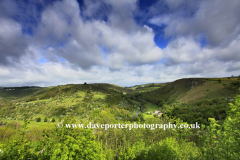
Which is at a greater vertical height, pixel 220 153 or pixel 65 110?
pixel 220 153

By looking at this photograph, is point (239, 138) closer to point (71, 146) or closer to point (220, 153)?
point (220, 153)

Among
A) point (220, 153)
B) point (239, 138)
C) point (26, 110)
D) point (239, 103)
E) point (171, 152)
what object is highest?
point (239, 103)

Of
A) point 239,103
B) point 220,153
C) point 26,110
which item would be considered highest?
point 239,103

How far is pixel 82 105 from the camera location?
11238 centimetres

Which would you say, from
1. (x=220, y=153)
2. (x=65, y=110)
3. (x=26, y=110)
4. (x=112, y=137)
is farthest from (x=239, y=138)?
(x=26, y=110)

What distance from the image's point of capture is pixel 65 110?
100 m

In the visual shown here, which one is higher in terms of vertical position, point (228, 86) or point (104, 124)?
point (228, 86)

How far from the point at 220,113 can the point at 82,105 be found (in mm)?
118399

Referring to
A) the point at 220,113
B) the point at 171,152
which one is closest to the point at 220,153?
the point at 171,152

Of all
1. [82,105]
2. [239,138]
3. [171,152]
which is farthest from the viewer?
[82,105]

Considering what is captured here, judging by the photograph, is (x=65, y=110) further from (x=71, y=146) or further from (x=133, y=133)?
(x=71, y=146)

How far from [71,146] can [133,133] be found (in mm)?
29874

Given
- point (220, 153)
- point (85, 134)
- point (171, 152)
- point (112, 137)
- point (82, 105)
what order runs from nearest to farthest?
1. point (220, 153)
2. point (85, 134)
3. point (171, 152)
4. point (112, 137)
5. point (82, 105)

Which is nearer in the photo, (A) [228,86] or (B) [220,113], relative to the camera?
(B) [220,113]
